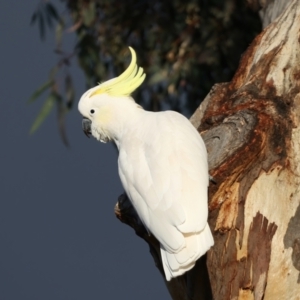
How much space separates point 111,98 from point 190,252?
76 cm

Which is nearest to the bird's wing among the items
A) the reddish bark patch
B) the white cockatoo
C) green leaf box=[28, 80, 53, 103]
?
the white cockatoo

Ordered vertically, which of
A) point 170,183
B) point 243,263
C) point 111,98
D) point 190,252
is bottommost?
point 243,263

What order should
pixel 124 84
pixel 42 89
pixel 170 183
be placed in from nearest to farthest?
pixel 170 183, pixel 124 84, pixel 42 89

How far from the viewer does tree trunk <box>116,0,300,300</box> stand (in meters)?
2.93

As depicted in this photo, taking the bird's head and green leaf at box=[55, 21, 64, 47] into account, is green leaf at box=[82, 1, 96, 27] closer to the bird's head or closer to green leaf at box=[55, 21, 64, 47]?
green leaf at box=[55, 21, 64, 47]

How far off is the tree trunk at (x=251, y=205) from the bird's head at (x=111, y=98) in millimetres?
283

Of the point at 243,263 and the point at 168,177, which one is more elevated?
the point at 168,177

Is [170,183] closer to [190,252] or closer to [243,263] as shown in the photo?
[190,252]

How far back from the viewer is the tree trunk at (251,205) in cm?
293

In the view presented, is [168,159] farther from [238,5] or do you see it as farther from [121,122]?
[238,5]

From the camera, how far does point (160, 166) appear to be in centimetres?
286

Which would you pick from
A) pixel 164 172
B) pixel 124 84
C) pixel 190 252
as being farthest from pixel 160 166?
pixel 124 84

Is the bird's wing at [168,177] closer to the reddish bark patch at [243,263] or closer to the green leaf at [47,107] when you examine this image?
the reddish bark patch at [243,263]

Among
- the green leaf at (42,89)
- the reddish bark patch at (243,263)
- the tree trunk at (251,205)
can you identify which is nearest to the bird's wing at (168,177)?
the tree trunk at (251,205)
